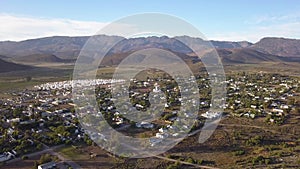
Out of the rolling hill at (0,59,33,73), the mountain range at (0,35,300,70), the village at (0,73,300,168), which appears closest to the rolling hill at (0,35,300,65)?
the mountain range at (0,35,300,70)

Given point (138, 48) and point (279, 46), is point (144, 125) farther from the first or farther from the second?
point (279, 46)

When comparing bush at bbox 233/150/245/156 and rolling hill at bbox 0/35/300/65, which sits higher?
rolling hill at bbox 0/35/300/65

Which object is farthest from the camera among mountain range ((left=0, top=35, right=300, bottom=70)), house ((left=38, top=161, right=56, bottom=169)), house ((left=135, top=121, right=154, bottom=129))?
mountain range ((left=0, top=35, right=300, bottom=70))

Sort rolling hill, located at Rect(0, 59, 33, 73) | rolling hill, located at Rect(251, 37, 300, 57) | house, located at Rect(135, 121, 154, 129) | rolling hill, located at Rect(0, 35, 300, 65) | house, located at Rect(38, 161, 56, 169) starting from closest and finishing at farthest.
→ house, located at Rect(38, 161, 56, 169), house, located at Rect(135, 121, 154, 129), rolling hill, located at Rect(0, 59, 33, 73), rolling hill, located at Rect(0, 35, 300, 65), rolling hill, located at Rect(251, 37, 300, 57)

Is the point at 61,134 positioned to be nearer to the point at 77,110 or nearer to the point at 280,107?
the point at 77,110

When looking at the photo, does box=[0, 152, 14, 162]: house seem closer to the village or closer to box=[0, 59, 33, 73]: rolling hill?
the village

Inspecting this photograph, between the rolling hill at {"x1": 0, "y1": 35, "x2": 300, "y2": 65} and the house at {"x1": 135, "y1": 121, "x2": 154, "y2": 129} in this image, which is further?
the rolling hill at {"x1": 0, "y1": 35, "x2": 300, "y2": 65}

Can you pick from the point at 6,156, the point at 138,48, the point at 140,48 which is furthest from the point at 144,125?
the point at 138,48

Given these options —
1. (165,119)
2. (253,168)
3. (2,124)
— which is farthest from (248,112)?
(2,124)
